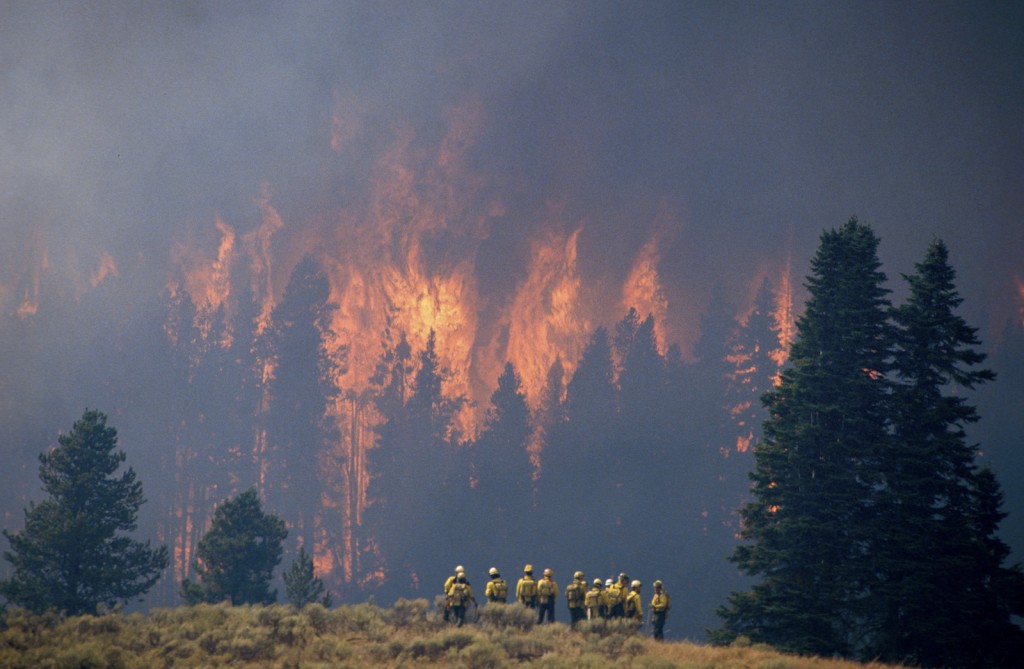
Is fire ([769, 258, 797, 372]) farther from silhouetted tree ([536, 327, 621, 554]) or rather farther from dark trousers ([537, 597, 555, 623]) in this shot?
dark trousers ([537, 597, 555, 623])

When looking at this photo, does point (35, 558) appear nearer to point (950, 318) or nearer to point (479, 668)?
point (479, 668)

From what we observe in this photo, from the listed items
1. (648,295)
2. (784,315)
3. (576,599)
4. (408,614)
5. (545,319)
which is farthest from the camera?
(545,319)

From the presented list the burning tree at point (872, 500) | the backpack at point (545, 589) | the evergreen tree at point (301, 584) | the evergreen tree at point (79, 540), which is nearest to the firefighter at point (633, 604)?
the backpack at point (545, 589)

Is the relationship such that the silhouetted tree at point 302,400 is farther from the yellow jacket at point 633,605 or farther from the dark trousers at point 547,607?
the yellow jacket at point 633,605

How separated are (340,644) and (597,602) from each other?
9974 millimetres

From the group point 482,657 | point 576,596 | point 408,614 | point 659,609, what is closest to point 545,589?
point 576,596

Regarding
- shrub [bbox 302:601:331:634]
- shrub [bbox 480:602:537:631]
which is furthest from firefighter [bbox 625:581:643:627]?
shrub [bbox 302:601:331:634]

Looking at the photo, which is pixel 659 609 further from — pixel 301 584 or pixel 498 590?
pixel 301 584

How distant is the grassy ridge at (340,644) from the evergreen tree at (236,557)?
1945 centimetres

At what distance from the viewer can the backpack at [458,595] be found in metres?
33.0

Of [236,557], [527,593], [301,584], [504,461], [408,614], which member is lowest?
[408,614]

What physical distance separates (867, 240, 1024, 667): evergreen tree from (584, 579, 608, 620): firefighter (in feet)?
34.2

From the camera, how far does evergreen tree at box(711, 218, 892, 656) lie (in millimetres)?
35219

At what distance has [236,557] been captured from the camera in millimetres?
53781
